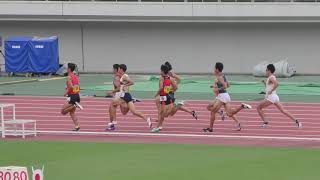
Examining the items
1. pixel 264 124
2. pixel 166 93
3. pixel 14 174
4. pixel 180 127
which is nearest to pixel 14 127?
pixel 166 93

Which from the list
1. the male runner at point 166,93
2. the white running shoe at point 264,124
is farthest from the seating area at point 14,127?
the white running shoe at point 264,124

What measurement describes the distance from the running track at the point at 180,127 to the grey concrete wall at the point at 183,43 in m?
20.6

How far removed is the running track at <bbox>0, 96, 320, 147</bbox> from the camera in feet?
54.7

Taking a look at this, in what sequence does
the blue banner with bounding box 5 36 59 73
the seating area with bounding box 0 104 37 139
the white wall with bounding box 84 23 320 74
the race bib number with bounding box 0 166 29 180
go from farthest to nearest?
the white wall with bounding box 84 23 320 74
the blue banner with bounding box 5 36 59 73
the seating area with bounding box 0 104 37 139
the race bib number with bounding box 0 166 29 180

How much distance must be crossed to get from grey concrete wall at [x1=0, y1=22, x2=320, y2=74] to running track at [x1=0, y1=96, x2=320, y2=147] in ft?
67.6

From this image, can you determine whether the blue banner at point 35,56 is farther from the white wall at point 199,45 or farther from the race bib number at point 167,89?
the race bib number at point 167,89

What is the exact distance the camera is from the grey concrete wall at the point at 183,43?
147 feet

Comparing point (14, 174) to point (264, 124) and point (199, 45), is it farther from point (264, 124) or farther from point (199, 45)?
point (199, 45)

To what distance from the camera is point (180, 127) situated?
1928 cm

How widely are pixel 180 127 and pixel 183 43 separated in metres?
27.0

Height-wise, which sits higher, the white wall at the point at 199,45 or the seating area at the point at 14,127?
the white wall at the point at 199,45

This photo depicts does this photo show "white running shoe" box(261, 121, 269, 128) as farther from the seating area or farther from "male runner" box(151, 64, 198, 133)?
the seating area

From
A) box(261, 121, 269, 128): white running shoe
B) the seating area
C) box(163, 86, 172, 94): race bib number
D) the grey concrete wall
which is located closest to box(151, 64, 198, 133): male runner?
box(163, 86, 172, 94): race bib number

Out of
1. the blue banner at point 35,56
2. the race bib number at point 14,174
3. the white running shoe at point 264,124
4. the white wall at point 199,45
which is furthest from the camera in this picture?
the white wall at point 199,45
